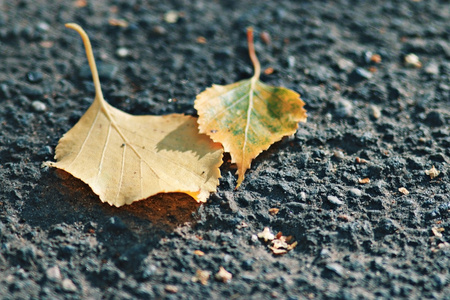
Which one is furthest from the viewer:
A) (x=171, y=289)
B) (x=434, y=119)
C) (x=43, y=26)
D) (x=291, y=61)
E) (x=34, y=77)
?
(x=43, y=26)

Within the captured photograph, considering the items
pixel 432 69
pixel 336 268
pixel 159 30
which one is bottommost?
pixel 336 268

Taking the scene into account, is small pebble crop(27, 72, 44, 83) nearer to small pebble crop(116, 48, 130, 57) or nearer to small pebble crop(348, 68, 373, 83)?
small pebble crop(116, 48, 130, 57)

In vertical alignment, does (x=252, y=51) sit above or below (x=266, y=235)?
above

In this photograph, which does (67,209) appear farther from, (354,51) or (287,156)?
(354,51)

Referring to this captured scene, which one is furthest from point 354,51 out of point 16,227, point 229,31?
point 16,227

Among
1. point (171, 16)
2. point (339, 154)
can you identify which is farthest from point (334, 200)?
point (171, 16)

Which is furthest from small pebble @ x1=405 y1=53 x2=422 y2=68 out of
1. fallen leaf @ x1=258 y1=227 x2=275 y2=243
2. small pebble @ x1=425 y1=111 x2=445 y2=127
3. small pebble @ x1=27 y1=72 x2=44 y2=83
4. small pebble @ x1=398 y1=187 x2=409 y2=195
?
small pebble @ x1=27 y1=72 x2=44 y2=83

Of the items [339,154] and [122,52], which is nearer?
[339,154]

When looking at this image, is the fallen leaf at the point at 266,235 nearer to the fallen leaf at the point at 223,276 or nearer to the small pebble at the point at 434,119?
the fallen leaf at the point at 223,276

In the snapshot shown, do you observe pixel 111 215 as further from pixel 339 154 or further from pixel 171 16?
pixel 171 16
